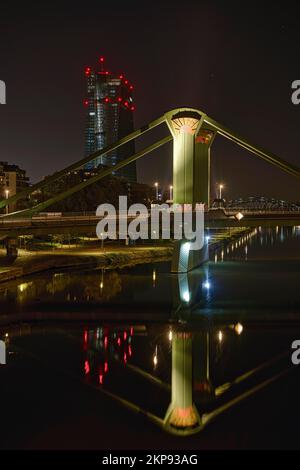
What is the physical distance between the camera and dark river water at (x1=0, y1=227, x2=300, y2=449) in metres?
14.8

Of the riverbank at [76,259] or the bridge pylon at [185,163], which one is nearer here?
the riverbank at [76,259]

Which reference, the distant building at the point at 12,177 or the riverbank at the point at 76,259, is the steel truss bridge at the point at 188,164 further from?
the distant building at the point at 12,177

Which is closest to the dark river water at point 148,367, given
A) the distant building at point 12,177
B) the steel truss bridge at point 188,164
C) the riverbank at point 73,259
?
the riverbank at point 73,259

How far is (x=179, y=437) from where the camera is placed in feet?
48.0

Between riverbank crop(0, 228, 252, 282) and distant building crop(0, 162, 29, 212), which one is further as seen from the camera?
distant building crop(0, 162, 29, 212)

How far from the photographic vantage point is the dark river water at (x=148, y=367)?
14.8m

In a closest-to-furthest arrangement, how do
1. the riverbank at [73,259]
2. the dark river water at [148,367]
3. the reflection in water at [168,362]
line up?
the dark river water at [148,367], the reflection in water at [168,362], the riverbank at [73,259]

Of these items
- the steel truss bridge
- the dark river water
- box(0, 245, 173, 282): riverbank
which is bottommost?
the dark river water

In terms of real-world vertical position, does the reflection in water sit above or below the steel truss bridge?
below

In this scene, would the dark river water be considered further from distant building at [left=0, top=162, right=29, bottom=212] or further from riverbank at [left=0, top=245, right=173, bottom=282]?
distant building at [left=0, top=162, right=29, bottom=212]

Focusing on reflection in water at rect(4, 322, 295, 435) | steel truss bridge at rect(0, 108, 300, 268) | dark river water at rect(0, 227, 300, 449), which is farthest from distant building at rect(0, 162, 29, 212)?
reflection in water at rect(4, 322, 295, 435)

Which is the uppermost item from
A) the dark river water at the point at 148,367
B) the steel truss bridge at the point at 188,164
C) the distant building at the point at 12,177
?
the distant building at the point at 12,177

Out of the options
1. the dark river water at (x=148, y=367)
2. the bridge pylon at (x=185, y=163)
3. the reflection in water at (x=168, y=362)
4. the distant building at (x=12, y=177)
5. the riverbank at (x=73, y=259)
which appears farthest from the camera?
the distant building at (x=12, y=177)

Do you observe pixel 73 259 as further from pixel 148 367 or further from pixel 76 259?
pixel 148 367
